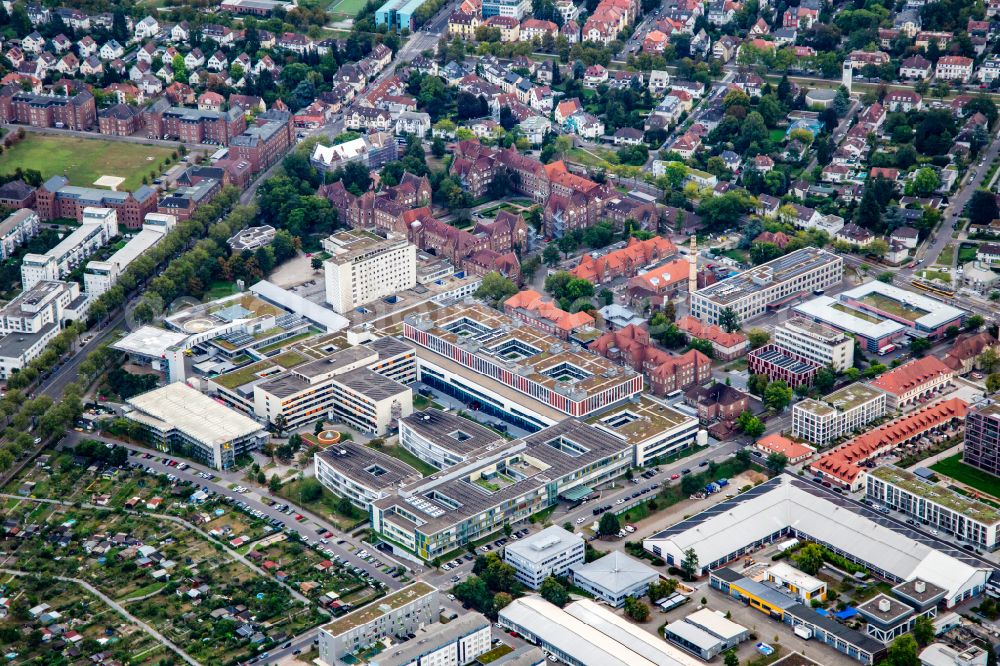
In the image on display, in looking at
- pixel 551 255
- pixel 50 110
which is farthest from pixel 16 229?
pixel 551 255

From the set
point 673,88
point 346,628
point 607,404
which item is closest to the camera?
point 346,628

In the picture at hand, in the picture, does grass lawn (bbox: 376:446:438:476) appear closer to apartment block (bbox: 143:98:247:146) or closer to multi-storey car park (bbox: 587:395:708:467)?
multi-storey car park (bbox: 587:395:708:467)

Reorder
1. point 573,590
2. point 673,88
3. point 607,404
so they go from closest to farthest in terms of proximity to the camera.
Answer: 1. point 573,590
2. point 607,404
3. point 673,88

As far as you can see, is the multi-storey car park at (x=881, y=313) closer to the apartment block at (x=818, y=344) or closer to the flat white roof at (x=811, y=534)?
the apartment block at (x=818, y=344)

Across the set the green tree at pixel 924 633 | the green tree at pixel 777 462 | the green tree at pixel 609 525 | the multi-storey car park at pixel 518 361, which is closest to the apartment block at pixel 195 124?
the multi-storey car park at pixel 518 361

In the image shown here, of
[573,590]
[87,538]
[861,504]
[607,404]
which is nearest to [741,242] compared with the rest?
[607,404]

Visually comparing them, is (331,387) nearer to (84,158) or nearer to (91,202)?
(91,202)

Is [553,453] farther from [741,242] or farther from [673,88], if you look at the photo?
[673,88]
